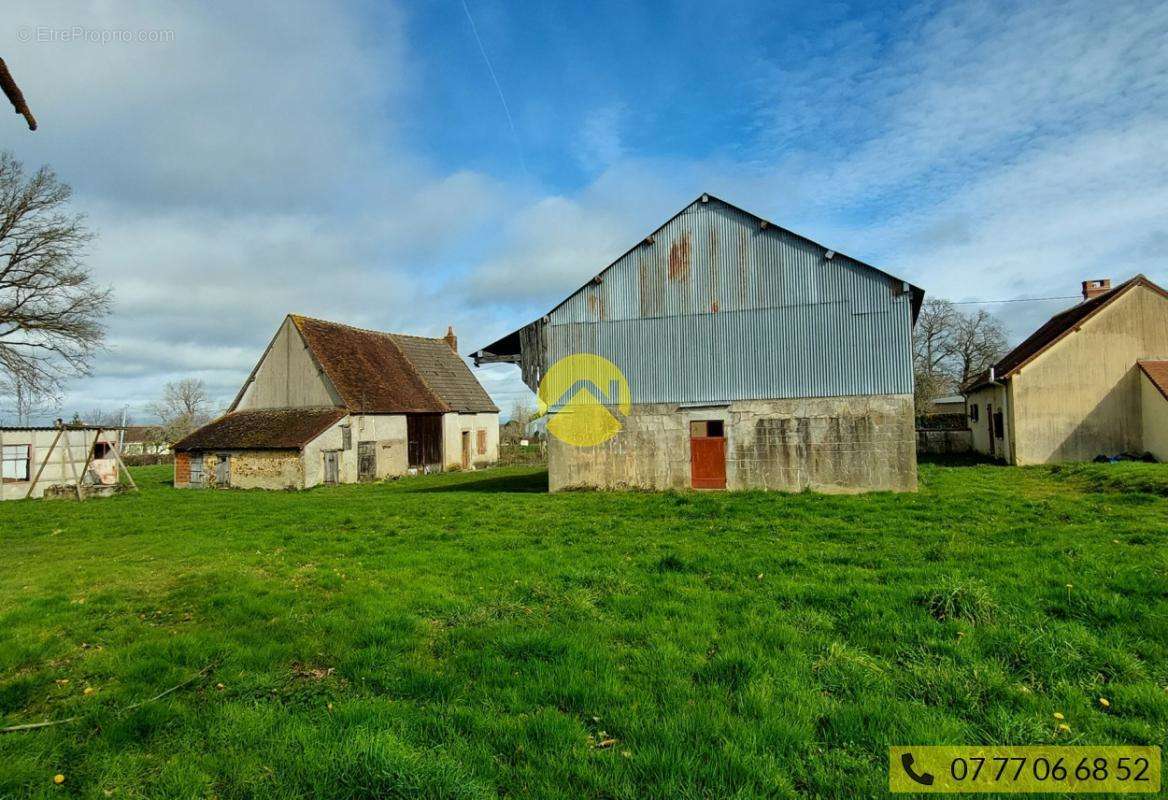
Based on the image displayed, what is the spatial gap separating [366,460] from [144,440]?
63619 millimetres

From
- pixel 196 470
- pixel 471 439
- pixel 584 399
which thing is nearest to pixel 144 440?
pixel 196 470

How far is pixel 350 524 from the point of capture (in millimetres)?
13953

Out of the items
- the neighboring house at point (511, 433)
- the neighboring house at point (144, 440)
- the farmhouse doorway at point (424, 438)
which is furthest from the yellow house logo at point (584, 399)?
the neighboring house at point (144, 440)

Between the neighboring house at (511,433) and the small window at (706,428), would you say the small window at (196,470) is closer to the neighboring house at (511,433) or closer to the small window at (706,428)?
the small window at (706,428)

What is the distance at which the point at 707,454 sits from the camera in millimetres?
17547

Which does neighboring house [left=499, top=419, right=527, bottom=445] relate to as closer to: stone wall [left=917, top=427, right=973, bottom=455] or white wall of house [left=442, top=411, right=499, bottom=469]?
white wall of house [left=442, top=411, right=499, bottom=469]

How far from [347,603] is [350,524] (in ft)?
23.5

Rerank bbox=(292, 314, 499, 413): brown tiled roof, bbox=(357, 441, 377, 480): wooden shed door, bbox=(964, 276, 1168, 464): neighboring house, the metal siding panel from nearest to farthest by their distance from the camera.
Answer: the metal siding panel, bbox=(964, 276, 1168, 464): neighboring house, bbox=(357, 441, 377, 480): wooden shed door, bbox=(292, 314, 499, 413): brown tiled roof

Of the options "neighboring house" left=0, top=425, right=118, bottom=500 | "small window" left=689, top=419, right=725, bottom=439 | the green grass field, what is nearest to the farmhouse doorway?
"neighboring house" left=0, top=425, right=118, bottom=500

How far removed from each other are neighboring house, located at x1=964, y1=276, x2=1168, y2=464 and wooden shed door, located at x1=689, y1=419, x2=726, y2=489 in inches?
585

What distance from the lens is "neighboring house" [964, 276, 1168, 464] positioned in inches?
891

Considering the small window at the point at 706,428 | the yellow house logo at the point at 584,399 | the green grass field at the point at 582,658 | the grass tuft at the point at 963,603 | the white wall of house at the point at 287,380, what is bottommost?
the green grass field at the point at 582,658

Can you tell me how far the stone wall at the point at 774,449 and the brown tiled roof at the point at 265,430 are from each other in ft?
43.7

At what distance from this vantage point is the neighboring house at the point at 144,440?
5994 cm
